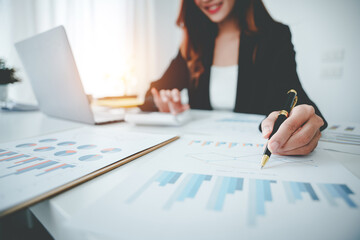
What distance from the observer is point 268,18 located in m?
1.23

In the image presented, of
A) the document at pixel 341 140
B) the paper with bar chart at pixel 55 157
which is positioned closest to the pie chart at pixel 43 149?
the paper with bar chart at pixel 55 157

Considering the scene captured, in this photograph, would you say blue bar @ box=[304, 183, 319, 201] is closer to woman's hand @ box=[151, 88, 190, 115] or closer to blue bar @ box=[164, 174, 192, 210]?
blue bar @ box=[164, 174, 192, 210]

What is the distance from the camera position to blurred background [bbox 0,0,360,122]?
162 centimetres

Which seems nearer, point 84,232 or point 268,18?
point 84,232

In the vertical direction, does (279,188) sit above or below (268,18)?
below

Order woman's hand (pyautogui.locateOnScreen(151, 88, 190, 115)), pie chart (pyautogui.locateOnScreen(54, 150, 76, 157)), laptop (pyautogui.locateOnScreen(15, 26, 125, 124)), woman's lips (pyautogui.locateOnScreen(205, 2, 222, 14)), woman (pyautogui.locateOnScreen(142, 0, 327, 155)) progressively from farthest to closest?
woman's lips (pyautogui.locateOnScreen(205, 2, 222, 14))
woman (pyautogui.locateOnScreen(142, 0, 327, 155))
woman's hand (pyautogui.locateOnScreen(151, 88, 190, 115))
laptop (pyautogui.locateOnScreen(15, 26, 125, 124))
pie chart (pyautogui.locateOnScreen(54, 150, 76, 157))

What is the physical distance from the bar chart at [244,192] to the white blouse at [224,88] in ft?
3.38

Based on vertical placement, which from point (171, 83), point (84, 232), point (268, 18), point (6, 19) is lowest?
point (84, 232)

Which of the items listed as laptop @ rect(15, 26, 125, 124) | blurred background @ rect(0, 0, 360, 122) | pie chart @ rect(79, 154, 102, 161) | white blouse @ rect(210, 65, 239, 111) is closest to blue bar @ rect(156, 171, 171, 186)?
pie chart @ rect(79, 154, 102, 161)

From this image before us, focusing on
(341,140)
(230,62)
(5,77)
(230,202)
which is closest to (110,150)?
(230,202)

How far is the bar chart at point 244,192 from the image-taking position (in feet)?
0.75

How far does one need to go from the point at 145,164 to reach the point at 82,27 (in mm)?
2055

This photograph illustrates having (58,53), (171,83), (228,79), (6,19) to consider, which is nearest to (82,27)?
(6,19)

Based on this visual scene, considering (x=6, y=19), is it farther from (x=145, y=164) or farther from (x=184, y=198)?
(x=184, y=198)
